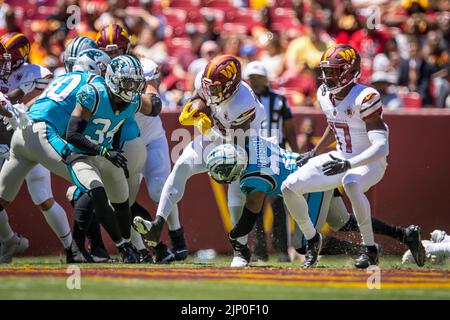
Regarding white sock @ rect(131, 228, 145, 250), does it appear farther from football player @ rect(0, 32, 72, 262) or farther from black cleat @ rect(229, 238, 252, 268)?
black cleat @ rect(229, 238, 252, 268)

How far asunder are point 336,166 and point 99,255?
7.98ft

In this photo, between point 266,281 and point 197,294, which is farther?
point 266,281

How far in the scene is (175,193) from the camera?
27.2 ft

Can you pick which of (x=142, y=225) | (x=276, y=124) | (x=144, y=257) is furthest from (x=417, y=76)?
(x=142, y=225)

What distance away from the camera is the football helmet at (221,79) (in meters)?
8.06

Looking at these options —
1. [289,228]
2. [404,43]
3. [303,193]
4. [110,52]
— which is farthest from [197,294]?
[404,43]

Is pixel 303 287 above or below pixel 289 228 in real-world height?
above

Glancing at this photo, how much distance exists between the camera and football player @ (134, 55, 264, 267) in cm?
808

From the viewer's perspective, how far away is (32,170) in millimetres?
9008

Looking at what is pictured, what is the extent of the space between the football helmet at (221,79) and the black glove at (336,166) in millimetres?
1031

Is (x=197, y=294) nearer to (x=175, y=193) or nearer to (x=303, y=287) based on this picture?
(x=303, y=287)

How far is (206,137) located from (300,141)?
2.40m

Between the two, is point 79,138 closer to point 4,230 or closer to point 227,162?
point 227,162

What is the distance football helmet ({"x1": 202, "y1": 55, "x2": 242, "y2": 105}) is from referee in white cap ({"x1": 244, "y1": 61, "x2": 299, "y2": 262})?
1.60 meters
